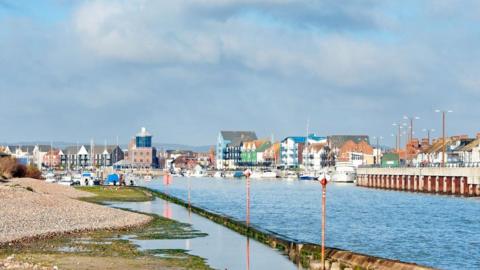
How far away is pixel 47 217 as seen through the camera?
55406mm

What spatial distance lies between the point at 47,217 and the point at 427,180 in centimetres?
8584

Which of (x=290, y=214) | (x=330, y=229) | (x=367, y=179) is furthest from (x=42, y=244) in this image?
(x=367, y=179)

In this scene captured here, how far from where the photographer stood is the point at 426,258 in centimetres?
4250

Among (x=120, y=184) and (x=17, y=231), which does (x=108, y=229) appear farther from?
(x=120, y=184)

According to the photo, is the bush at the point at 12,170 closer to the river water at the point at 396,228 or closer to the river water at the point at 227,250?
the river water at the point at 396,228

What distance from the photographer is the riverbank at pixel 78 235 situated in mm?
33250

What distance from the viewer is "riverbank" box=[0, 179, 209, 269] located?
33.2 meters

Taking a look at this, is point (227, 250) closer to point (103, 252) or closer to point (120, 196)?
point (103, 252)

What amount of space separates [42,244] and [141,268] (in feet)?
32.3

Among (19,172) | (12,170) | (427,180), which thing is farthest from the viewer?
(19,172)

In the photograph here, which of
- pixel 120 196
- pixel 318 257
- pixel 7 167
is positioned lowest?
→ pixel 120 196

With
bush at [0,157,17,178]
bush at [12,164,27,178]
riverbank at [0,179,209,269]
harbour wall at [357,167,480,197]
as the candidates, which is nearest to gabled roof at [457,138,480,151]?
harbour wall at [357,167,480,197]

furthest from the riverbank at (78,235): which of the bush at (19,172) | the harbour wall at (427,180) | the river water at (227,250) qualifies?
the bush at (19,172)

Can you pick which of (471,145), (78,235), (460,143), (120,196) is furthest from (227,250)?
(460,143)
